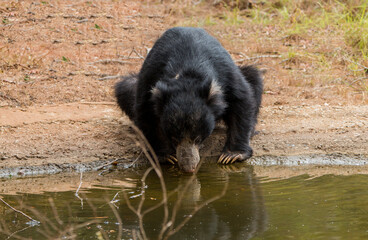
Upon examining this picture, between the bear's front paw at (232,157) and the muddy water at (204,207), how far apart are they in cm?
14

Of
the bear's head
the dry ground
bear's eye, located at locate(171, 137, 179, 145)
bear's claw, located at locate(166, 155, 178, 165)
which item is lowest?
the dry ground

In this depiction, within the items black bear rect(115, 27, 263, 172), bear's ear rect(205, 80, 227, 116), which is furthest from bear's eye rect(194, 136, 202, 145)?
bear's ear rect(205, 80, 227, 116)

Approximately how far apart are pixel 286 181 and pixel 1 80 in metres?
4.52

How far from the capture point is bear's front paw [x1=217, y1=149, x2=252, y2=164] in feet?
16.6

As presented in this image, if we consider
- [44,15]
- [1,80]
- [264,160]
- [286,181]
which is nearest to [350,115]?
[264,160]

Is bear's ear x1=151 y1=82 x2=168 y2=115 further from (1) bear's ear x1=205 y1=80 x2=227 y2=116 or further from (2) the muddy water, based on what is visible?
(2) the muddy water

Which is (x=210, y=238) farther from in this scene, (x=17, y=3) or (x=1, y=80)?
(x=17, y=3)

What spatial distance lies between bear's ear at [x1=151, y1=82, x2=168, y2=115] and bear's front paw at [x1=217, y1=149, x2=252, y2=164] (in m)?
0.84

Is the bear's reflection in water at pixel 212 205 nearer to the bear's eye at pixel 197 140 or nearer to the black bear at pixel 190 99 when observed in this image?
the black bear at pixel 190 99

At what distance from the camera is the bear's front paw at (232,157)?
5.07 meters

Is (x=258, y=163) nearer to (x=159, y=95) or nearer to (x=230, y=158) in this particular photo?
(x=230, y=158)

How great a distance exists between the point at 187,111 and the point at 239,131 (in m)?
0.93

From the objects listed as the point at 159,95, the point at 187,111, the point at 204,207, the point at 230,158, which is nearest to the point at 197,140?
the point at 187,111

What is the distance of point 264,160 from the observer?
5113mm
